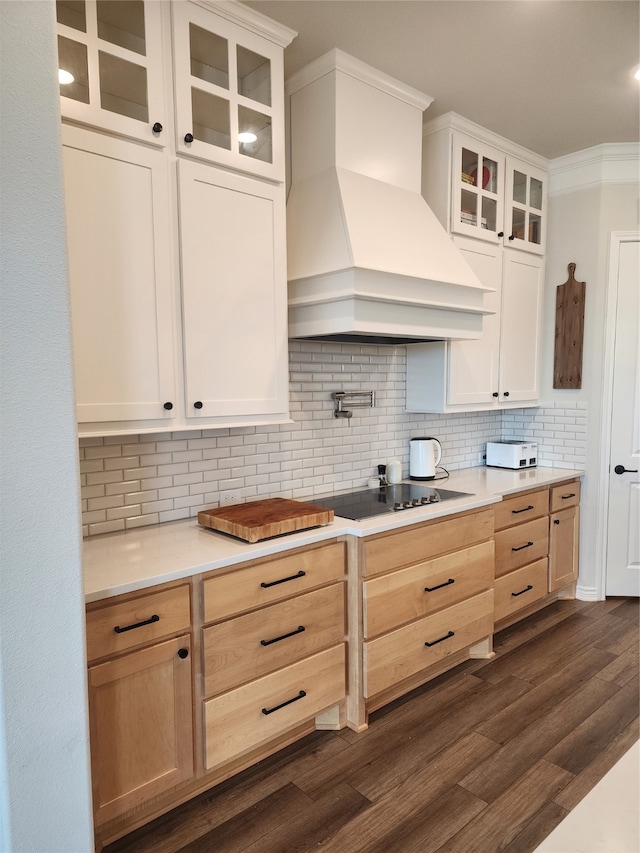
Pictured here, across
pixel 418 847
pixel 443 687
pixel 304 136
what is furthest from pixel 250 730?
pixel 304 136

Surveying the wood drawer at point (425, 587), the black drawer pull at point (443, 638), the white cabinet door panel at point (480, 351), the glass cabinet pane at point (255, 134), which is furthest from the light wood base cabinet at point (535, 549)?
the glass cabinet pane at point (255, 134)

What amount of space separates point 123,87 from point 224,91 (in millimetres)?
397

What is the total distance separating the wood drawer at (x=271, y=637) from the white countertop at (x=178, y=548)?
0.74ft

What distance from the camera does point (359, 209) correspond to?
2.43 meters

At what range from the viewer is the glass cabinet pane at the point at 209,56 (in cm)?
203

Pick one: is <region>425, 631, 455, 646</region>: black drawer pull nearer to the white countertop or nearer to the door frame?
the white countertop

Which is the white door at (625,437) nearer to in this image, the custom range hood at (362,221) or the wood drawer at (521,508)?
the wood drawer at (521,508)

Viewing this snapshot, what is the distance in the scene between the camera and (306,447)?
2877 mm

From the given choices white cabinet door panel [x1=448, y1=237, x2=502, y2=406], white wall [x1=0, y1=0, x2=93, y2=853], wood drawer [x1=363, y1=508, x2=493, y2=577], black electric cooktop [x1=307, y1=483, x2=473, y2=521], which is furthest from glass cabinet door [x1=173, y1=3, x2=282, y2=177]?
wood drawer [x1=363, y1=508, x2=493, y2=577]

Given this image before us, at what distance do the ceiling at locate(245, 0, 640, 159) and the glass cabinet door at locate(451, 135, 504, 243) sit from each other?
0.55 ft

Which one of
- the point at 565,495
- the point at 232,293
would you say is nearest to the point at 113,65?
the point at 232,293

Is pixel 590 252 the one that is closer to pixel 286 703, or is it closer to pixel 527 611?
pixel 527 611

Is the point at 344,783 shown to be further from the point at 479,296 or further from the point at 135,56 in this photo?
the point at 135,56

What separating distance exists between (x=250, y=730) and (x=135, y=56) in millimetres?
2382
